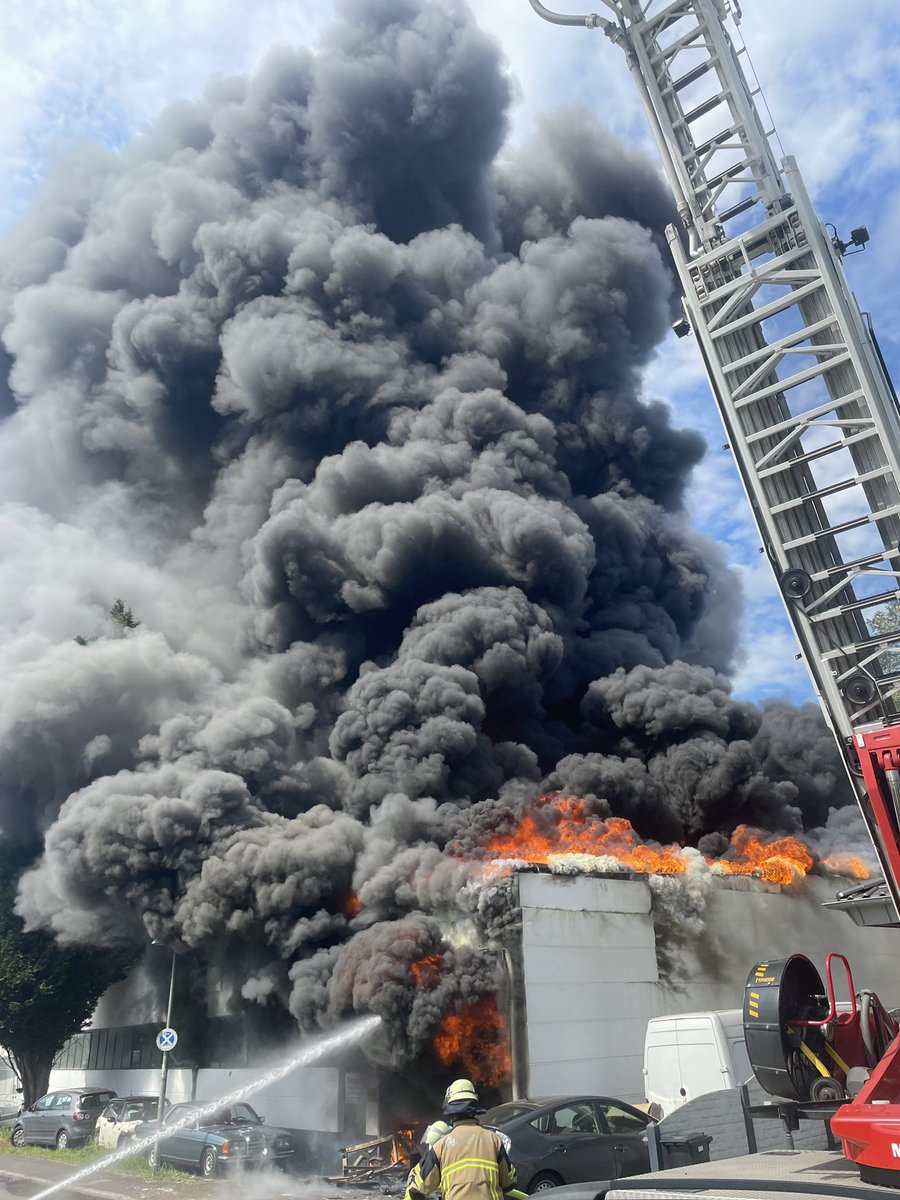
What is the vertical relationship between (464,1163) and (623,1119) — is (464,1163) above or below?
above

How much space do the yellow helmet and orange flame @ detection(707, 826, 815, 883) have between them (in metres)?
Result: 17.9

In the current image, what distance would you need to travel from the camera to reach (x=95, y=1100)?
2053cm

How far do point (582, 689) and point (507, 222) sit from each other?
23.7 metres

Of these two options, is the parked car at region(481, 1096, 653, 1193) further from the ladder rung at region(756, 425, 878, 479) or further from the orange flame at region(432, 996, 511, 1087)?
the ladder rung at region(756, 425, 878, 479)

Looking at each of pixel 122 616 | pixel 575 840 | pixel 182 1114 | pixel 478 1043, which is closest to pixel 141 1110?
pixel 182 1114

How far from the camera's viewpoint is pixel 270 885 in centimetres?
2122

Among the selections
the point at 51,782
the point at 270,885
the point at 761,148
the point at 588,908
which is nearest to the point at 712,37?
the point at 761,148

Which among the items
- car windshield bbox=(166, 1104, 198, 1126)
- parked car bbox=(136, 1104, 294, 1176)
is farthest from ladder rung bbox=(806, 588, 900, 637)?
car windshield bbox=(166, 1104, 198, 1126)

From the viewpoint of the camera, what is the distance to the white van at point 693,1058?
12977 mm

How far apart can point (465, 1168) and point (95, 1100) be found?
19765 mm

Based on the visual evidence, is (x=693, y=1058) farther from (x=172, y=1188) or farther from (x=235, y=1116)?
(x=235, y=1116)

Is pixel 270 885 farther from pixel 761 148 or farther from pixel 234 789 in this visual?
pixel 761 148

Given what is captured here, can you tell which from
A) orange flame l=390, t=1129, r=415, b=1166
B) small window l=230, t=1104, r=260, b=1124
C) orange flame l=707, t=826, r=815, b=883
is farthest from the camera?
orange flame l=707, t=826, r=815, b=883

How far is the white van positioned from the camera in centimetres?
1298
